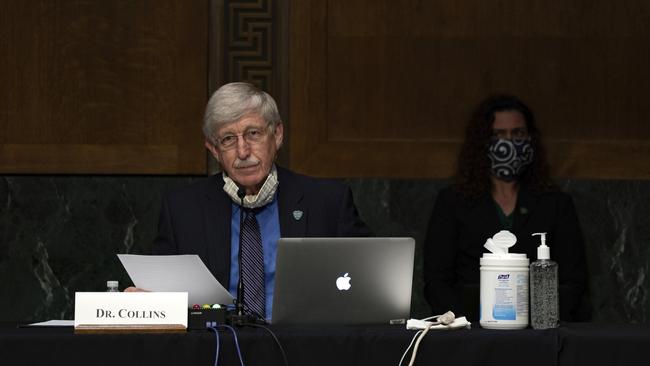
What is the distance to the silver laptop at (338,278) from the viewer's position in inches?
106

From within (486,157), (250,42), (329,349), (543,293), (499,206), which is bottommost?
(329,349)

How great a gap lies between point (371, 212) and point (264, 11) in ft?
3.20

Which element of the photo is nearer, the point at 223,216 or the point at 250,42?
the point at 223,216

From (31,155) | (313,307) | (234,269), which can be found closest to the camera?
(313,307)

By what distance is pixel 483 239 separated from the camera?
4551 millimetres

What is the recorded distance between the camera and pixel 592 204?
16.0 ft

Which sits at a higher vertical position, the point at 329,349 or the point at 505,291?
the point at 505,291

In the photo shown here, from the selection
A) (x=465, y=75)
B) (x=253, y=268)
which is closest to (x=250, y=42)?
(x=465, y=75)

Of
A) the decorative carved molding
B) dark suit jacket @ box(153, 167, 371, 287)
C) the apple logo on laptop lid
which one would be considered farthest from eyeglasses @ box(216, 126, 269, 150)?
the decorative carved molding

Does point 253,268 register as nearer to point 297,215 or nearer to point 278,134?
point 297,215

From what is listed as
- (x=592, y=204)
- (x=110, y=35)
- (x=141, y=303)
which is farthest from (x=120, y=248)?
(x=141, y=303)

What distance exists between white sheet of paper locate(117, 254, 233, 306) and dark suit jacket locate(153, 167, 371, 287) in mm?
579

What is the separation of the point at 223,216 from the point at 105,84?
1555 millimetres

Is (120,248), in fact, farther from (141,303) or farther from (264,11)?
→ (141,303)
